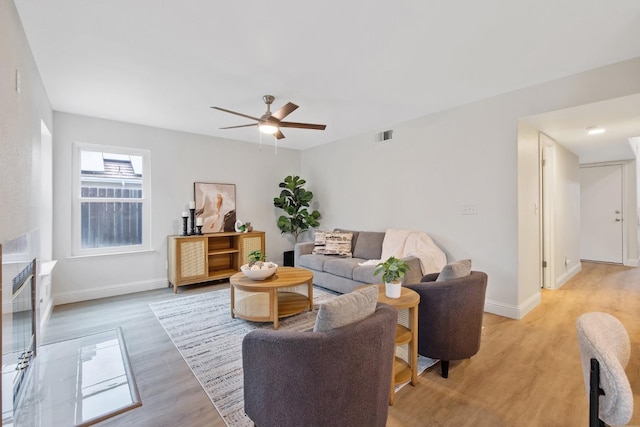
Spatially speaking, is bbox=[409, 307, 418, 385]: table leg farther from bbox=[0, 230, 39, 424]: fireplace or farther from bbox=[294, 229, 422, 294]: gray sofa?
bbox=[0, 230, 39, 424]: fireplace

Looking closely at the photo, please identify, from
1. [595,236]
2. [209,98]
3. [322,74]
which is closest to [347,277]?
[322,74]

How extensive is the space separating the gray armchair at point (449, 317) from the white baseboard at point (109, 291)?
4.06 m

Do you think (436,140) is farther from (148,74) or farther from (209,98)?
(148,74)

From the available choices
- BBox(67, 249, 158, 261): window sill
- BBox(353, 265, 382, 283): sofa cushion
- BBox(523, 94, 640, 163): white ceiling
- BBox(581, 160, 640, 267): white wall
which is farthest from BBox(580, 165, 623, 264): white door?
BBox(67, 249, 158, 261): window sill

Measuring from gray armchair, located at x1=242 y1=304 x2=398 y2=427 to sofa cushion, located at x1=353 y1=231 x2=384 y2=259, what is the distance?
9.68ft

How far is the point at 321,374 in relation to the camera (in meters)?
1.24

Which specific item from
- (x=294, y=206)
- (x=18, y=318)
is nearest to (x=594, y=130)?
(x=294, y=206)

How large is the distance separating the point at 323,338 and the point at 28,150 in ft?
8.89

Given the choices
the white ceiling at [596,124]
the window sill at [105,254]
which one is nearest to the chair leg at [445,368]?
the white ceiling at [596,124]

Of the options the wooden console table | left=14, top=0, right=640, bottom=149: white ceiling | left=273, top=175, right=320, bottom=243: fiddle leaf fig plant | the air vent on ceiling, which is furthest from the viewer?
left=273, top=175, right=320, bottom=243: fiddle leaf fig plant

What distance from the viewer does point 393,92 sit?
3158 mm

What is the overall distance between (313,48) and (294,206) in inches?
140

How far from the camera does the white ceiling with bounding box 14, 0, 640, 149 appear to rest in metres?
1.86

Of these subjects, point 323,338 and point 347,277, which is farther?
point 347,277
